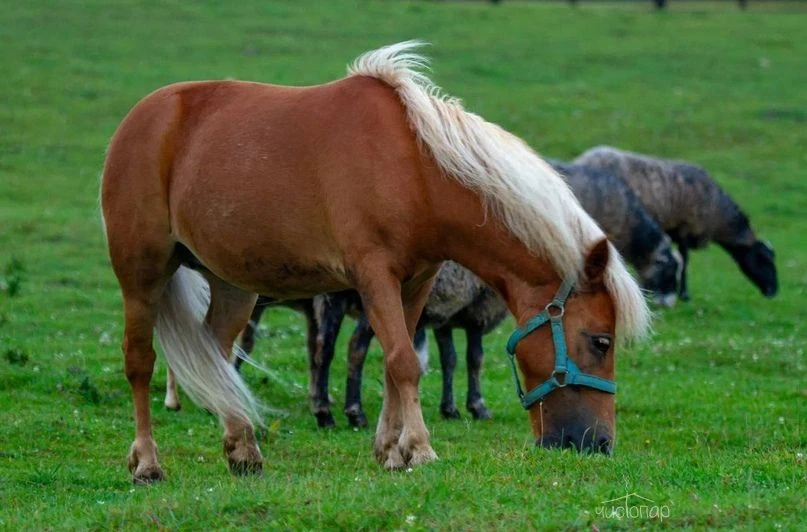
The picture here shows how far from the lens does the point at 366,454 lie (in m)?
8.25

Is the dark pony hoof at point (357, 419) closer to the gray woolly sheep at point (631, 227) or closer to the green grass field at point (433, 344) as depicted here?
the green grass field at point (433, 344)

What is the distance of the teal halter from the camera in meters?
6.41

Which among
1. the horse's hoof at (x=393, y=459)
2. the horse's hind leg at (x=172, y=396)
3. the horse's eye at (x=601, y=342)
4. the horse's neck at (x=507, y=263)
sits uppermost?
the horse's neck at (x=507, y=263)

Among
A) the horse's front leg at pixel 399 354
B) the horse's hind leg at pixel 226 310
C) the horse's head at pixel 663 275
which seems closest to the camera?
the horse's front leg at pixel 399 354

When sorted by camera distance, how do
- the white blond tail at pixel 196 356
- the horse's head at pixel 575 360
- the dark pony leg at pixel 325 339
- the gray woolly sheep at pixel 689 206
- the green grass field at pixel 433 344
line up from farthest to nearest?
the gray woolly sheep at pixel 689 206 → the dark pony leg at pixel 325 339 → the white blond tail at pixel 196 356 → the horse's head at pixel 575 360 → the green grass field at pixel 433 344

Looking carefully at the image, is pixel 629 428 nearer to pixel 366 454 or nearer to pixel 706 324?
pixel 366 454

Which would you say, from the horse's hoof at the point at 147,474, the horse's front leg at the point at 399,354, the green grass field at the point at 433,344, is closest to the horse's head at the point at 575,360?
the green grass field at the point at 433,344

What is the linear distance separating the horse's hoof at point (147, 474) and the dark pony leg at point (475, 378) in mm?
3908

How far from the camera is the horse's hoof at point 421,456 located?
20.8ft

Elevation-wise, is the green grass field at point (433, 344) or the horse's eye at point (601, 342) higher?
the horse's eye at point (601, 342)

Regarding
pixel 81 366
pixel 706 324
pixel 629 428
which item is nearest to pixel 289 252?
pixel 629 428

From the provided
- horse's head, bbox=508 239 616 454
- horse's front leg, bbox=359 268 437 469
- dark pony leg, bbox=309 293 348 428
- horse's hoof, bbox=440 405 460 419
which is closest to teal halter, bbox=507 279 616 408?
horse's head, bbox=508 239 616 454

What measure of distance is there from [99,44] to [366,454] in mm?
24374

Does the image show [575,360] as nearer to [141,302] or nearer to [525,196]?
[525,196]
